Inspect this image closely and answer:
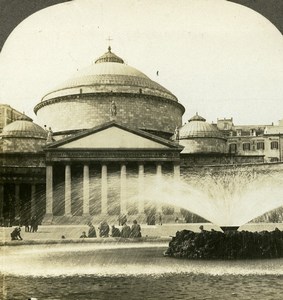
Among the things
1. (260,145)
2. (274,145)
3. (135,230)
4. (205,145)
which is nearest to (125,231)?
(135,230)

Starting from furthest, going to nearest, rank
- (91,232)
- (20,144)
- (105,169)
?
(20,144), (105,169), (91,232)

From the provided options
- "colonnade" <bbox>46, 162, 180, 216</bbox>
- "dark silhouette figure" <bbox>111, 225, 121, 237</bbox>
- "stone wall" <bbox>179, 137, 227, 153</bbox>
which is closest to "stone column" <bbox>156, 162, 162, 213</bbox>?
"colonnade" <bbox>46, 162, 180, 216</bbox>


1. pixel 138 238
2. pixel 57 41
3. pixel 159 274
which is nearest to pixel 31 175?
pixel 138 238

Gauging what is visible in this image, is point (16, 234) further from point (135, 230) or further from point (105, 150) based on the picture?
point (105, 150)

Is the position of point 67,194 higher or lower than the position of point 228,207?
higher

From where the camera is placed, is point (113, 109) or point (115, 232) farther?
point (113, 109)

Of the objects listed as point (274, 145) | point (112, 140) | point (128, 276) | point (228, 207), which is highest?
point (274, 145)

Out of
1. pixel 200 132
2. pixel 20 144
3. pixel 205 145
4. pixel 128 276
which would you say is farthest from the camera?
pixel 205 145
